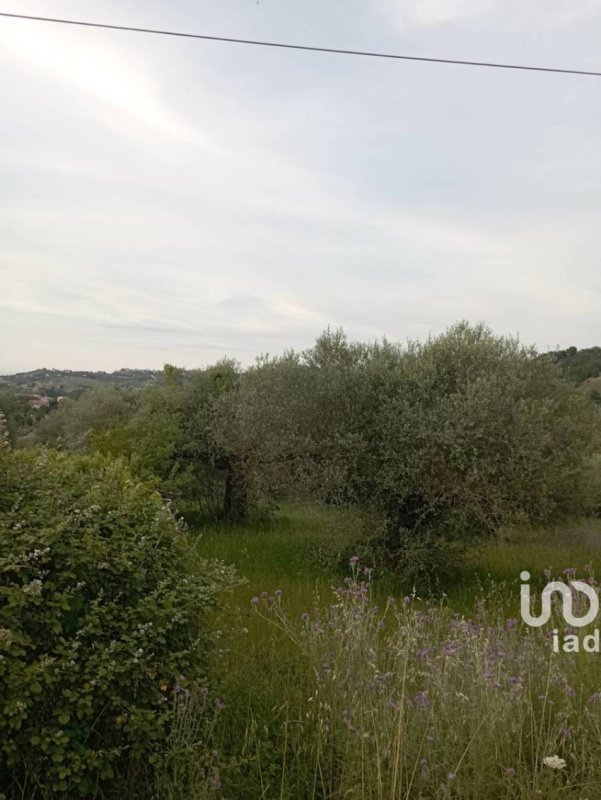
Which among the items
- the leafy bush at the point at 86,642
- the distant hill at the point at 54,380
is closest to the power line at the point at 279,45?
the leafy bush at the point at 86,642

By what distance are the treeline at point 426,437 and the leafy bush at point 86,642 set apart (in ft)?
16.6

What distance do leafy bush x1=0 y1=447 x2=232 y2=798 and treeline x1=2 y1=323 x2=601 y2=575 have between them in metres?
5.07

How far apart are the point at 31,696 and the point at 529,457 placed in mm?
7673

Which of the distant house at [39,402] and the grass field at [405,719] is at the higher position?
the distant house at [39,402]

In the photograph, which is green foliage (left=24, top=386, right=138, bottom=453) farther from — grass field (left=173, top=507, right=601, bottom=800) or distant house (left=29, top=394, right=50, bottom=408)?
grass field (left=173, top=507, right=601, bottom=800)

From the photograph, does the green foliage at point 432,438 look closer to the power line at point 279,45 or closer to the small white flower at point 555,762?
the power line at point 279,45

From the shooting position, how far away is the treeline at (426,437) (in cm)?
864

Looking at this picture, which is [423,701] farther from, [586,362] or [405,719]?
[586,362]

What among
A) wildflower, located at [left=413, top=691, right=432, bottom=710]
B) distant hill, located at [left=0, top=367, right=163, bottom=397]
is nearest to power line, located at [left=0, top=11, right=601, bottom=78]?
wildflower, located at [left=413, top=691, right=432, bottom=710]

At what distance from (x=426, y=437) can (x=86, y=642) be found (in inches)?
260

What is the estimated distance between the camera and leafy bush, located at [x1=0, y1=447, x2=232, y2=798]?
2473mm

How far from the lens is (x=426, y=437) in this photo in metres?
8.61

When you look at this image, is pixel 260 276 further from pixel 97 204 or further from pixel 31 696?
pixel 31 696

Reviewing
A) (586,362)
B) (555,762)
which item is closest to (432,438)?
(555,762)
